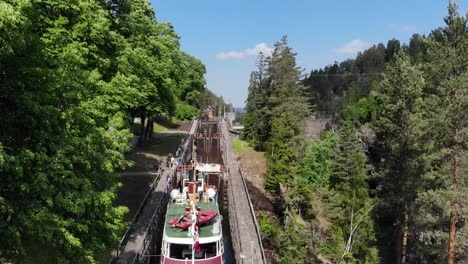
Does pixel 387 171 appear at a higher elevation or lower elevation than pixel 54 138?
lower

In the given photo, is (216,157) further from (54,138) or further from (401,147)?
(54,138)

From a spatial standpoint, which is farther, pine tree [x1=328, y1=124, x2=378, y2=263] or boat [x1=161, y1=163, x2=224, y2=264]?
pine tree [x1=328, y1=124, x2=378, y2=263]

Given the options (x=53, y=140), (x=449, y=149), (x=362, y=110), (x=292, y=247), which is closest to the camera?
(x=53, y=140)

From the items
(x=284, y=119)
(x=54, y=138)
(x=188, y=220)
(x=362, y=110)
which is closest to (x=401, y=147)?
(x=284, y=119)

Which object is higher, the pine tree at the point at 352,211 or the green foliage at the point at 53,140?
the green foliage at the point at 53,140

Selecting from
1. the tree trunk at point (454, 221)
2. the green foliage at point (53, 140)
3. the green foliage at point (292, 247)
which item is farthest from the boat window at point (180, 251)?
the tree trunk at point (454, 221)

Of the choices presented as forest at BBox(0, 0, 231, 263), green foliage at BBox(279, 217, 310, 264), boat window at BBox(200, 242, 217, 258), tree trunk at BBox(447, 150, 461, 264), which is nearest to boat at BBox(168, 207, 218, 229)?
boat window at BBox(200, 242, 217, 258)

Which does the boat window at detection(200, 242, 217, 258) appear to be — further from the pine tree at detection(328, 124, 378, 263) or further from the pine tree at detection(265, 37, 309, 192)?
the pine tree at detection(265, 37, 309, 192)

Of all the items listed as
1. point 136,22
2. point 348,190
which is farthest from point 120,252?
point 348,190

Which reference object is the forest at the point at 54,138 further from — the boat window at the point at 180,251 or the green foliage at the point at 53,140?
the boat window at the point at 180,251
